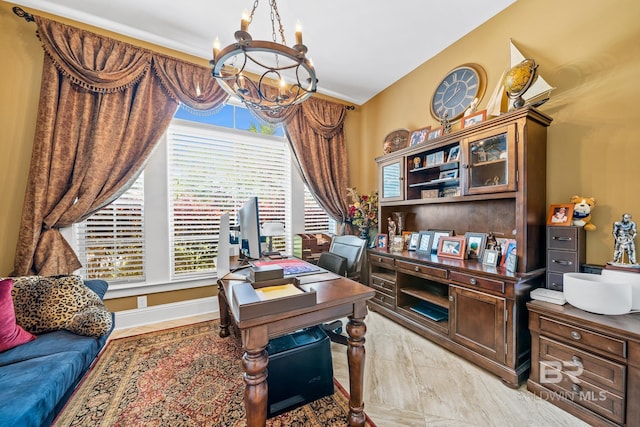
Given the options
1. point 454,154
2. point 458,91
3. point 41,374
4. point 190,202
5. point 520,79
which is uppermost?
point 458,91

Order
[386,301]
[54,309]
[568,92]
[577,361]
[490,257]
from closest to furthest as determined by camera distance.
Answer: [577,361]
[54,309]
[568,92]
[490,257]
[386,301]

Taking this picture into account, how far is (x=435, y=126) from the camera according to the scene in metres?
2.72

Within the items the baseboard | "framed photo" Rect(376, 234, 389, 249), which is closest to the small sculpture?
"framed photo" Rect(376, 234, 389, 249)

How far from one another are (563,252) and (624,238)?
0.29m

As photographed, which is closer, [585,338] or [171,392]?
[585,338]

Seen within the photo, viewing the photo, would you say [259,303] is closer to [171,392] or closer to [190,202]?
[171,392]

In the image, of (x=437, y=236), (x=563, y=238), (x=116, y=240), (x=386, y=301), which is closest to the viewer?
(x=563, y=238)

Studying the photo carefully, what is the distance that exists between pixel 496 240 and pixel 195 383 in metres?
2.70

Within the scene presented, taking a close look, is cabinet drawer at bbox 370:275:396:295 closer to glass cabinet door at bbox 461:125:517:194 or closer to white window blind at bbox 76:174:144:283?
glass cabinet door at bbox 461:125:517:194

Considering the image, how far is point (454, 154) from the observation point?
2.31 meters

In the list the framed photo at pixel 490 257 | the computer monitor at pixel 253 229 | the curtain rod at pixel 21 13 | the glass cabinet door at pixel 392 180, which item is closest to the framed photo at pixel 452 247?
the framed photo at pixel 490 257

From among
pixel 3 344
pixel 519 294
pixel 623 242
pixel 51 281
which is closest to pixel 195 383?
pixel 3 344

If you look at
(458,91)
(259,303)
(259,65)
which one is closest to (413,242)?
(458,91)

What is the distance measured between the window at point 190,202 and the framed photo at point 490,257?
2.21 meters
